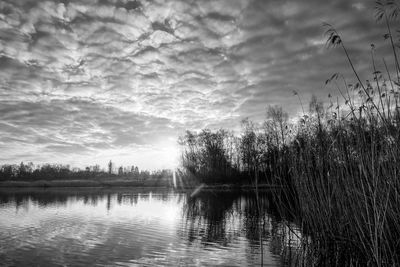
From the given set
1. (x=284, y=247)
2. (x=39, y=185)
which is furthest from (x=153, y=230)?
(x=39, y=185)

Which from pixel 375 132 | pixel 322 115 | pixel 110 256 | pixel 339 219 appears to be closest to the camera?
pixel 375 132

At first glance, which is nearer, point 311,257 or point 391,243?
point 391,243

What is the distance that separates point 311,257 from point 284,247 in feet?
8.75

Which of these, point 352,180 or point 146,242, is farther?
point 146,242

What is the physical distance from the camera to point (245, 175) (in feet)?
185

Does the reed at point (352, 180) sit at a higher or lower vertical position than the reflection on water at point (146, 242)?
higher

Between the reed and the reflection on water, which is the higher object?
the reed

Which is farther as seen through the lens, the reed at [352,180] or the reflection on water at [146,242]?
the reflection on water at [146,242]

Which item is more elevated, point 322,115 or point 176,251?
point 322,115

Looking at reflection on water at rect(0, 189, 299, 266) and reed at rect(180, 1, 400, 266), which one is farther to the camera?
reflection on water at rect(0, 189, 299, 266)

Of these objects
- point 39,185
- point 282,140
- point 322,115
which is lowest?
point 39,185

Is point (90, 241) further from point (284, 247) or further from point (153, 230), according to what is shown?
point (284, 247)

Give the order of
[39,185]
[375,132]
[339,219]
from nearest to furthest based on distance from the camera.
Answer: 1. [375,132]
2. [339,219]
3. [39,185]

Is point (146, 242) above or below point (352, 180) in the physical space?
below
